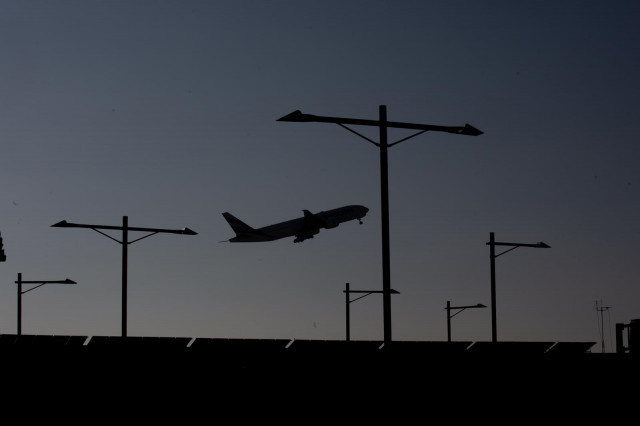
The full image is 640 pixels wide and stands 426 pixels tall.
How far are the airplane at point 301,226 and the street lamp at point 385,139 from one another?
68.3 metres

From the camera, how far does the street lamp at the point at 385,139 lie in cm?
3050

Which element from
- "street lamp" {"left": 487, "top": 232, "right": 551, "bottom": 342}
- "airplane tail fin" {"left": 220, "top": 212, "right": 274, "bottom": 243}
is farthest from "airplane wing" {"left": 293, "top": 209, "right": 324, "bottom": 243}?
"street lamp" {"left": 487, "top": 232, "right": 551, "bottom": 342}

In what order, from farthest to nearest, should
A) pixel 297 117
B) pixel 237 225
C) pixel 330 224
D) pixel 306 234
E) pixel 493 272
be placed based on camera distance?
1. pixel 237 225
2. pixel 330 224
3. pixel 306 234
4. pixel 493 272
5. pixel 297 117

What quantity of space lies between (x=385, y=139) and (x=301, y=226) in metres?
72.9

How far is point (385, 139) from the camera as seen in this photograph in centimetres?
3184

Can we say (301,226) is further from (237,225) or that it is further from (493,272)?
(493,272)

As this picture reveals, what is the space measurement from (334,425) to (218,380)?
10.2 feet

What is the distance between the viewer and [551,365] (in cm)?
3428

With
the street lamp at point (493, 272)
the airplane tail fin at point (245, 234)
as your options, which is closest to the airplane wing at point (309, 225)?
the airplane tail fin at point (245, 234)

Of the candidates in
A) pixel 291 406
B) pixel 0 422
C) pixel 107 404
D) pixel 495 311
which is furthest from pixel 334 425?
pixel 495 311

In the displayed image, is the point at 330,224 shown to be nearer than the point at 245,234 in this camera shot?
Yes

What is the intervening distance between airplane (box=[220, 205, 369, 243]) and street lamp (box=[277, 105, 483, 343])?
6831cm

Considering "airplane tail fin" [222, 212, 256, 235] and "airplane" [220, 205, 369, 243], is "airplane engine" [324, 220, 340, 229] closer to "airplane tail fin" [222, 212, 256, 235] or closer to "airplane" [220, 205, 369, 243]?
"airplane" [220, 205, 369, 243]

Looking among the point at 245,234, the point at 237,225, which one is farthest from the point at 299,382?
the point at 237,225
